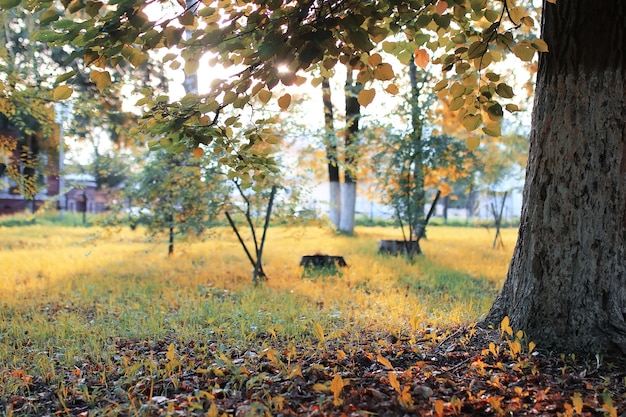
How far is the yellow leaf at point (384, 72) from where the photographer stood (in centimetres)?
255

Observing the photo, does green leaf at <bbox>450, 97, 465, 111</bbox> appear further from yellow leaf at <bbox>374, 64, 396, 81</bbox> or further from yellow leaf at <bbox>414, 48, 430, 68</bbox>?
yellow leaf at <bbox>374, 64, 396, 81</bbox>

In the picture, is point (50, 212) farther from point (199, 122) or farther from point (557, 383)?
point (557, 383)

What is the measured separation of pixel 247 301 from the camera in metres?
5.17

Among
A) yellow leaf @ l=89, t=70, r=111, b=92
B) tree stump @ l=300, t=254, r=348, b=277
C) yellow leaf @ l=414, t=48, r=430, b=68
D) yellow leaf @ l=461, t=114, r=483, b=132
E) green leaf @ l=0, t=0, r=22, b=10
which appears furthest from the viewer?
tree stump @ l=300, t=254, r=348, b=277

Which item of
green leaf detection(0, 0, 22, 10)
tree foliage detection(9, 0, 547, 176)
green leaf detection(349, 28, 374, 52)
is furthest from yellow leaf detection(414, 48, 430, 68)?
green leaf detection(0, 0, 22, 10)

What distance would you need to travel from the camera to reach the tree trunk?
9.47 ft

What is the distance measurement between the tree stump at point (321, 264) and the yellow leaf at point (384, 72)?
483 cm

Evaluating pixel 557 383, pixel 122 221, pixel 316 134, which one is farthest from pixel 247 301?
pixel 316 134

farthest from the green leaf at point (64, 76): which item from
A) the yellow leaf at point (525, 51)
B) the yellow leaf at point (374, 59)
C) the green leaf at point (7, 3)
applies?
the yellow leaf at point (525, 51)

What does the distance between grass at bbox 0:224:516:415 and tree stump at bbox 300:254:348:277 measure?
20 cm

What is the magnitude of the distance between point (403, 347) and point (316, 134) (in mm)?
7197

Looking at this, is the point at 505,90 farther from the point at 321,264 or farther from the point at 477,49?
the point at 321,264

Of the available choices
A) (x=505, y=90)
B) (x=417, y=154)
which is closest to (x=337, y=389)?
(x=505, y=90)

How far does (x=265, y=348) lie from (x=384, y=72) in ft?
6.66
